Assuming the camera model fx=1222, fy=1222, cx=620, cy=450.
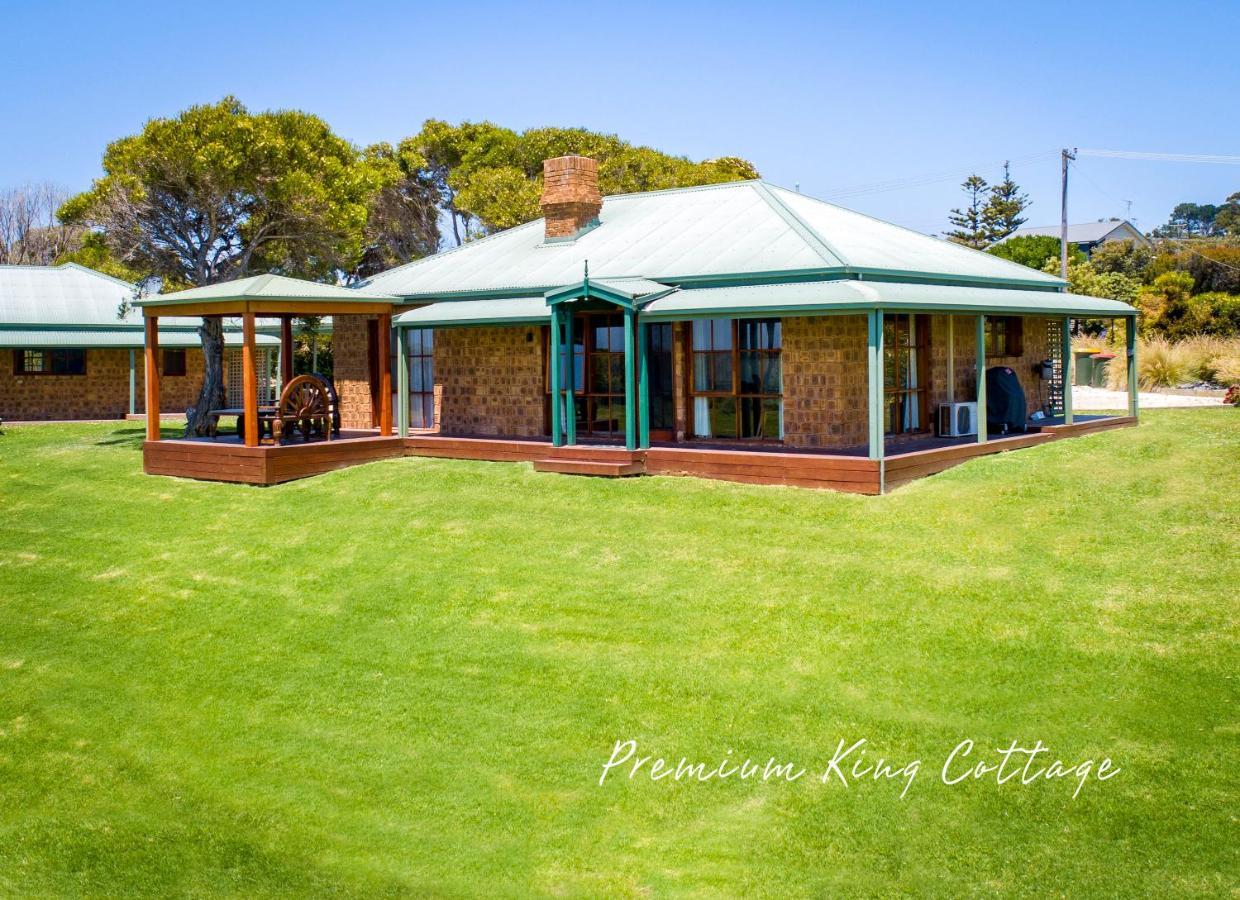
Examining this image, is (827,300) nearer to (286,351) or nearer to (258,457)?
(258,457)

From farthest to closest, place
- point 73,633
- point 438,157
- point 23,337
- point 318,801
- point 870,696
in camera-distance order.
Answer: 1. point 438,157
2. point 23,337
3. point 73,633
4. point 870,696
5. point 318,801

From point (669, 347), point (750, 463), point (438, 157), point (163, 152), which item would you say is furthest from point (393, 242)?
point (750, 463)

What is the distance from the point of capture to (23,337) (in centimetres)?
3120

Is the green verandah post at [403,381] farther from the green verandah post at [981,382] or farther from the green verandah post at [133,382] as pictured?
the green verandah post at [133,382]

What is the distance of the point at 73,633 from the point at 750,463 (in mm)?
8173

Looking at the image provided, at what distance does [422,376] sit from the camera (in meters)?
21.8

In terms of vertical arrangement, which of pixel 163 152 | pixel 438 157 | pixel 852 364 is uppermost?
pixel 438 157

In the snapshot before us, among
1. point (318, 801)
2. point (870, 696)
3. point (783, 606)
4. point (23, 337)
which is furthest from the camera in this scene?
point (23, 337)

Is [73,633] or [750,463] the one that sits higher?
[750,463]

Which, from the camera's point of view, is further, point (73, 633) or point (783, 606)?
point (73, 633)

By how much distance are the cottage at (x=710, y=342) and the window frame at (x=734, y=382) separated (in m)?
0.03

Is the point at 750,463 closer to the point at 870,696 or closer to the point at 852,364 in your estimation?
the point at 852,364

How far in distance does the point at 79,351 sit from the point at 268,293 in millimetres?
16884

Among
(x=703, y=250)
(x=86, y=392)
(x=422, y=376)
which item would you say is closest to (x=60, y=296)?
(x=86, y=392)
